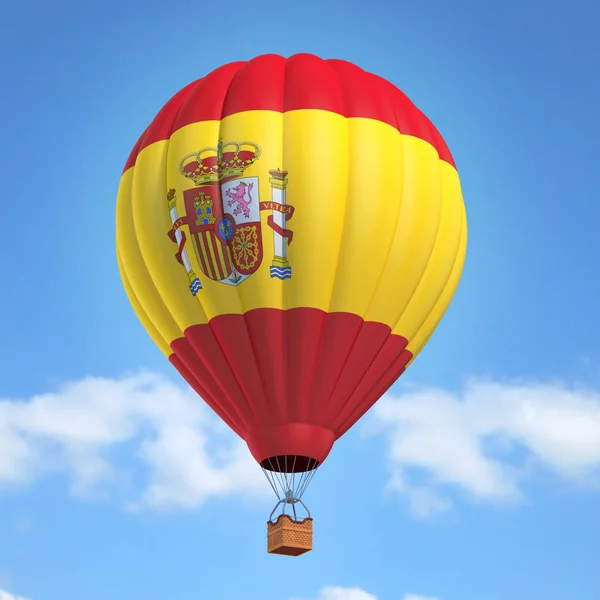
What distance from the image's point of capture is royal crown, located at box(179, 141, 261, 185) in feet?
76.9

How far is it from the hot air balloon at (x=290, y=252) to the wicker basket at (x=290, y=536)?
0.8 inches

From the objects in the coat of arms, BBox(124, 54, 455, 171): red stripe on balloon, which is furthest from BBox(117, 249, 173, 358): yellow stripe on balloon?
BBox(124, 54, 455, 171): red stripe on balloon

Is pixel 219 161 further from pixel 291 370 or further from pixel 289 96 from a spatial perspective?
pixel 291 370

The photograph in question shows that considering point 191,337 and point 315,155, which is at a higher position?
point 315,155

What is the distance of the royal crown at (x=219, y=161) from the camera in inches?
923

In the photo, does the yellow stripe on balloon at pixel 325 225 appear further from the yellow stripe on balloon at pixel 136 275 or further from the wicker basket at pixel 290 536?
the wicker basket at pixel 290 536

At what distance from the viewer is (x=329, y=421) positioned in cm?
2364

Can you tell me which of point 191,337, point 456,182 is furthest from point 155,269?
point 456,182

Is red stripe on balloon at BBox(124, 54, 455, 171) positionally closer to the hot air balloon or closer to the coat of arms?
the hot air balloon

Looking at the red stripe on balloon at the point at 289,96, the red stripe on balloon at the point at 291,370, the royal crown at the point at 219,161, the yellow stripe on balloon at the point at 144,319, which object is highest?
the red stripe on balloon at the point at 289,96

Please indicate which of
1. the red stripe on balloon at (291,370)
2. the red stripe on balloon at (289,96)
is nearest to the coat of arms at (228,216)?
the red stripe on balloon at (291,370)

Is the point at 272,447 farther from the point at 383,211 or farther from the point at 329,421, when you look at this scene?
the point at 383,211

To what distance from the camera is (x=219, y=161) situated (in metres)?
23.7

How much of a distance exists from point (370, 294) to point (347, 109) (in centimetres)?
308
